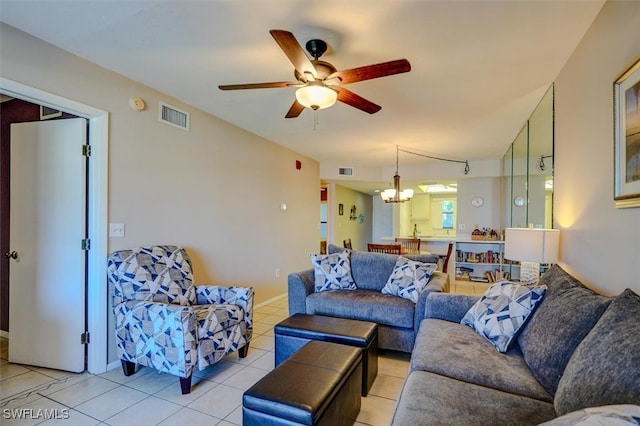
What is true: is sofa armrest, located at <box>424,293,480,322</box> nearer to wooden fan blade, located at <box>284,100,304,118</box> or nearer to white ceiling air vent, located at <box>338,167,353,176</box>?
wooden fan blade, located at <box>284,100,304,118</box>

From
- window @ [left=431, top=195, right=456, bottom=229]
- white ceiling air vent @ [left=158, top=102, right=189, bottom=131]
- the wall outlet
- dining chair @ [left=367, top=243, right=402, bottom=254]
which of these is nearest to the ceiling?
white ceiling air vent @ [left=158, top=102, right=189, bottom=131]

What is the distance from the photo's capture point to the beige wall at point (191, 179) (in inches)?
95.0

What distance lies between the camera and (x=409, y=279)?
317cm

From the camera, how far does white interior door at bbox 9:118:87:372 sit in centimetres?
259

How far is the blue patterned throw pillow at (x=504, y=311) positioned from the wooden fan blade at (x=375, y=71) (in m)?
1.55

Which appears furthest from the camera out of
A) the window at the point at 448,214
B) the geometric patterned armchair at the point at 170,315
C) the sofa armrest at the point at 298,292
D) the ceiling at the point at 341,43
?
the window at the point at 448,214

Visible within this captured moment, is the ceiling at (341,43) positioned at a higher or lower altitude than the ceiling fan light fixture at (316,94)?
higher

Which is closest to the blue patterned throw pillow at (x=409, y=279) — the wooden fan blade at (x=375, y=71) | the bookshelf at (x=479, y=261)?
the wooden fan blade at (x=375, y=71)

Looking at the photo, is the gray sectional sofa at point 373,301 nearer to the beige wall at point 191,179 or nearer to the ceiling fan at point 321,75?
the beige wall at point 191,179

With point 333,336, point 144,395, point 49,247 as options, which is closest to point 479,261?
point 333,336

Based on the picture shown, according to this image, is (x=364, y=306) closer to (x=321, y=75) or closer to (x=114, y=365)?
(x=321, y=75)

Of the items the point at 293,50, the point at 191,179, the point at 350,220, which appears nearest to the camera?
the point at 293,50

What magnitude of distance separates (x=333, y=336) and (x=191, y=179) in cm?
225

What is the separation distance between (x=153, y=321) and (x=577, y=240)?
3059 mm
